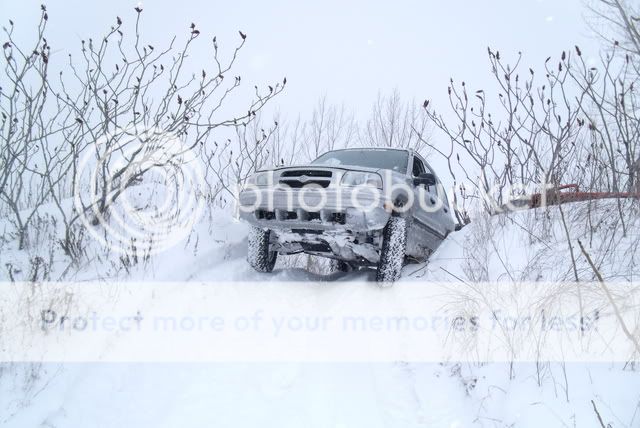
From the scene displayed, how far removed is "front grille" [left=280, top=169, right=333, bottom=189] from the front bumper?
0.15m

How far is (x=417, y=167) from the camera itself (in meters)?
5.91

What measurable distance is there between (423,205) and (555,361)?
2753 millimetres

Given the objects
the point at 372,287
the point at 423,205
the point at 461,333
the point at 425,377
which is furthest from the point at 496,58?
the point at 425,377

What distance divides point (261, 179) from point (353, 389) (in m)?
2.40

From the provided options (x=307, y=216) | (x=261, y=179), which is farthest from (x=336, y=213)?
(x=261, y=179)

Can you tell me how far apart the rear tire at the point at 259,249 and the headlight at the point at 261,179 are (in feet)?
1.78

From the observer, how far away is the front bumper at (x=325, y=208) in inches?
159

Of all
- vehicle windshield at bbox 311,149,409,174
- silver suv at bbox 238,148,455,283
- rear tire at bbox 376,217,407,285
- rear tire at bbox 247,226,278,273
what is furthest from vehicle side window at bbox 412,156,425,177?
rear tire at bbox 247,226,278,273

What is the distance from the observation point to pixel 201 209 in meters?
6.13

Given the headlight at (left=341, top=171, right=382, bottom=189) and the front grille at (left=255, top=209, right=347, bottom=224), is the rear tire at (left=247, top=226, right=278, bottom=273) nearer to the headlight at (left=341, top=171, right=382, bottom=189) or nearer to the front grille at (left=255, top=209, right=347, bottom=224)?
the front grille at (left=255, top=209, right=347, bottom=224)

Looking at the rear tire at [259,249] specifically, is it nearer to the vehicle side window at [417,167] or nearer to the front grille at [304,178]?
the front grille at [304,178]

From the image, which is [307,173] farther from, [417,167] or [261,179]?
[417,167]

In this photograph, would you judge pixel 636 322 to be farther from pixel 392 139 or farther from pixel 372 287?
pixel 392 139

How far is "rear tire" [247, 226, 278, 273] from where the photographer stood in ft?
15.8
